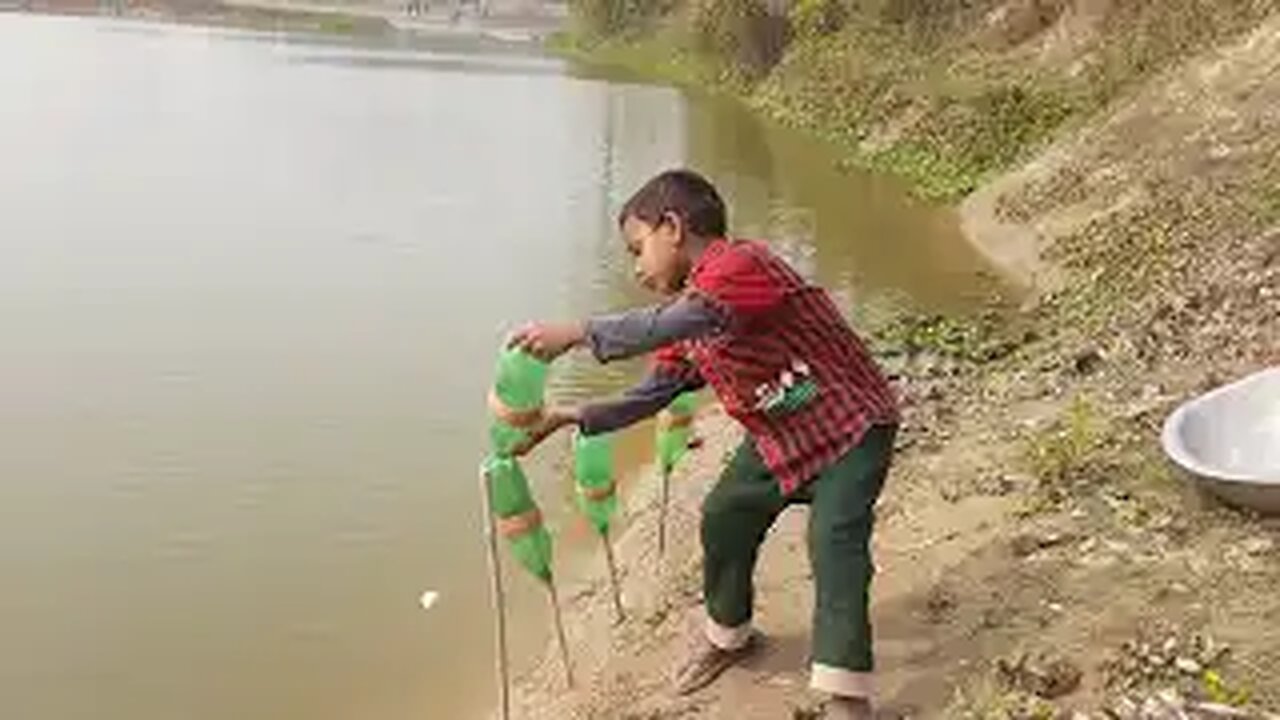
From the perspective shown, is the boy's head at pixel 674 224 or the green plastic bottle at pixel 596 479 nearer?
the boy's head at pixel 674 224

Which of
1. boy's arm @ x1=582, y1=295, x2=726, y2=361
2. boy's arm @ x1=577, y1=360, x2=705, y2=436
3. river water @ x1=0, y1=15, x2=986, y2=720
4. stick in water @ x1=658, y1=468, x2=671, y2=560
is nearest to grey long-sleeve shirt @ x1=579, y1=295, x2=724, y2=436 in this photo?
boy's arm @ x1=582, y1=295, x2=726, y2=361

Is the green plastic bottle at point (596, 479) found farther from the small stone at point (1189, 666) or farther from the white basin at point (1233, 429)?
the small stone at point (1189, 666)

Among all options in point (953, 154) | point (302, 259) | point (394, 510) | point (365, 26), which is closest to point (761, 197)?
point (953, 154)

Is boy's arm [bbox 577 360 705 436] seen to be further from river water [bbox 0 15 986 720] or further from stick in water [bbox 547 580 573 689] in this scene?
river water [bbox 0 15 986 720]

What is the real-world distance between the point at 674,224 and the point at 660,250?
0.08 m

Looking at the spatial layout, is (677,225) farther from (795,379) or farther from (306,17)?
(306,17)

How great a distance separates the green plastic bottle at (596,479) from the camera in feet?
19.0

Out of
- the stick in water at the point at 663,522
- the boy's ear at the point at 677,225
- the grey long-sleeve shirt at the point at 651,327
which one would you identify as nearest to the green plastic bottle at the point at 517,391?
the grey long-sleeve shirt at the point at 651,327

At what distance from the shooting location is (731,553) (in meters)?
4.90

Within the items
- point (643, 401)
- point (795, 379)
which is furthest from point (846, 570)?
point (643, 401)

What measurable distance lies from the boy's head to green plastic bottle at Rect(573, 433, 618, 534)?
1.39m

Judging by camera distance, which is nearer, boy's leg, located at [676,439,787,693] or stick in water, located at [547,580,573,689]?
boy's leg, located at [676,439,787,693]

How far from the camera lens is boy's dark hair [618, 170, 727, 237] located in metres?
4.32

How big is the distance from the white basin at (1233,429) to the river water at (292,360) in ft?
8.70
